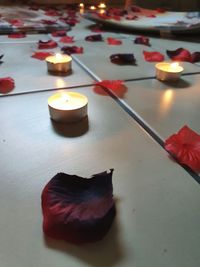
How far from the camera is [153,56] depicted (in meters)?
0.86

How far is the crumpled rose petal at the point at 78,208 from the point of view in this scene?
281 millimetres

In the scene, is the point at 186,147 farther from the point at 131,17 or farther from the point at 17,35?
the point at 131,17

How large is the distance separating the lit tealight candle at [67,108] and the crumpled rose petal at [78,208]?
0.16 m

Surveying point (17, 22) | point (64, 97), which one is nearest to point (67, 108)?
point (64, 97)

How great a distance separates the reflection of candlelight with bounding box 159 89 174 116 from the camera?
55cm

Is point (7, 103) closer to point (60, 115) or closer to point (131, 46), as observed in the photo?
point (60, 115)

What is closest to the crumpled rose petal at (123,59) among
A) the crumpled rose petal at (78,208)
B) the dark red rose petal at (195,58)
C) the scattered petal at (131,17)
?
the dark red rose petal at (195,58)

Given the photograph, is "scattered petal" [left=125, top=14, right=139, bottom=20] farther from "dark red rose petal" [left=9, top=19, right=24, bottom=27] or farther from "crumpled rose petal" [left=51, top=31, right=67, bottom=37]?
A: "dark red rose petal" [left=9, top=19, right=24, bottom=27]

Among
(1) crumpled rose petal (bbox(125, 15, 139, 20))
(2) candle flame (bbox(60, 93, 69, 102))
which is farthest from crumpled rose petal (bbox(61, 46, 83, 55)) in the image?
(1) crumpled rose petal (bbox(125, 15, 139, 20))

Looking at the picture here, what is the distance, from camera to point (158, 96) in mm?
605

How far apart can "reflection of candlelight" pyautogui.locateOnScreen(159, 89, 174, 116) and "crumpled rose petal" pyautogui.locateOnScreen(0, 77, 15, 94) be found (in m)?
0.35

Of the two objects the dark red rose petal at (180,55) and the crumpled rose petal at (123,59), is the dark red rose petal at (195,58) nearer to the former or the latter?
the dark red rose petal at (180,55)

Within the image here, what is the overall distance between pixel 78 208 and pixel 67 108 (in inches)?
9.1

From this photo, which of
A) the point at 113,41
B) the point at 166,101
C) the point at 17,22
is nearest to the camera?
the point at 166,101
